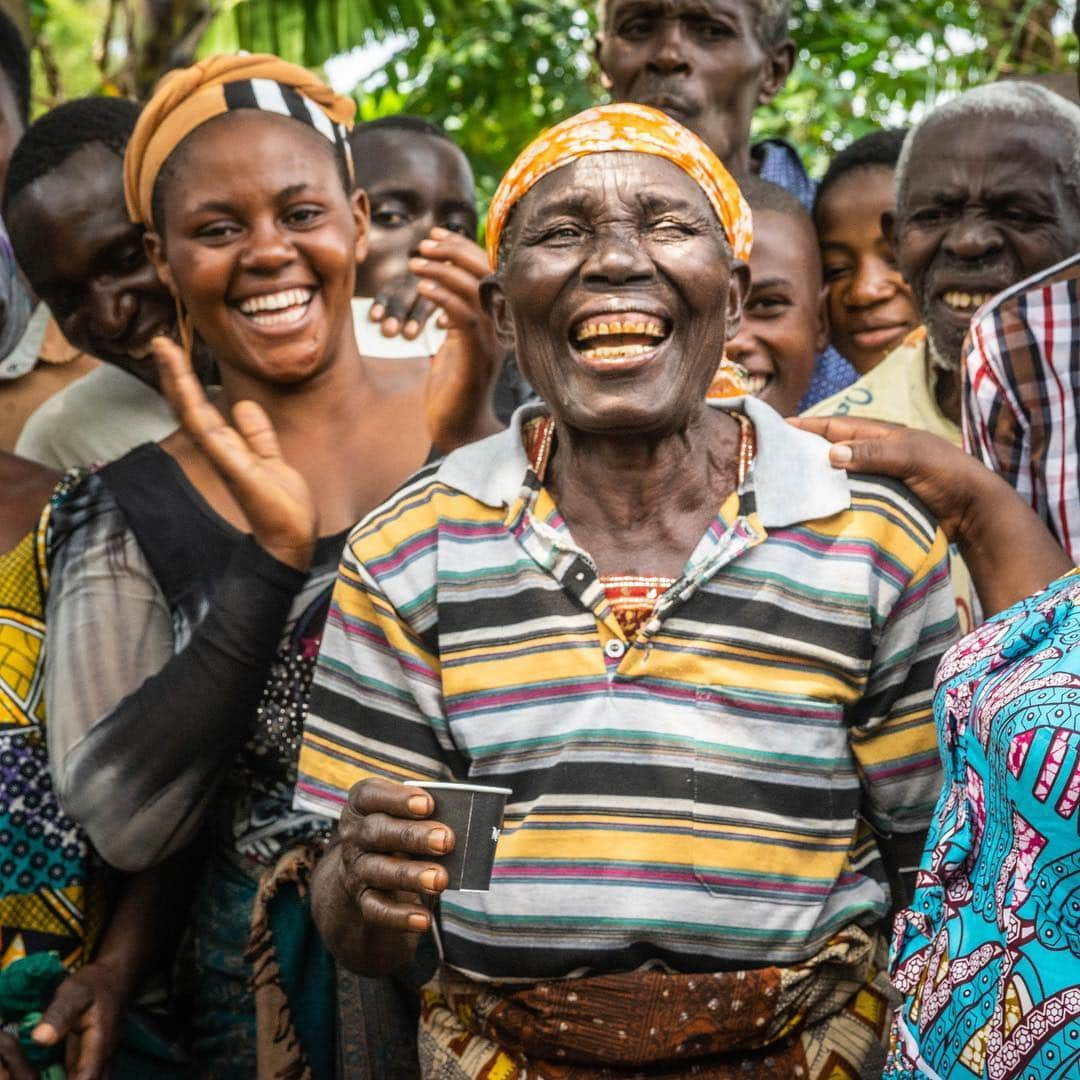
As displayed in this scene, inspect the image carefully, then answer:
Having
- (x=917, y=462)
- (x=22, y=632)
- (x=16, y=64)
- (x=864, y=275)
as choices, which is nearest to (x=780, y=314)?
(x=864, y=275)

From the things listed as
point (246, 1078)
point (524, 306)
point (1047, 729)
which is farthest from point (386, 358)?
point (1047, 729)

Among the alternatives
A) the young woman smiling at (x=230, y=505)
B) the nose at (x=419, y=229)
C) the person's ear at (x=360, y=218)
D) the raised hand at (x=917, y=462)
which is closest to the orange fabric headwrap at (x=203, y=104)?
the young woman smiling at (x=230, y=505)

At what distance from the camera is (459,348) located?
10.8ft

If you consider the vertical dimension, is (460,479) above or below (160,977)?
above

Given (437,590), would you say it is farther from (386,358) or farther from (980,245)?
(980,245)

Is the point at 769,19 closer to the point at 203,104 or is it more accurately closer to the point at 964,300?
the point at 964,300

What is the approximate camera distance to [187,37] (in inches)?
329

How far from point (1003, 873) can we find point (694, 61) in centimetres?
304

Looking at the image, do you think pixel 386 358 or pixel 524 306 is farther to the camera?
pixel 386 358

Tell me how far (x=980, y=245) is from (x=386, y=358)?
1.39 meters

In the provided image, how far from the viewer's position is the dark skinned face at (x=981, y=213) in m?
3.40

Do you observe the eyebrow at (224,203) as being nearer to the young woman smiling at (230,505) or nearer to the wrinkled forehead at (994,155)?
the young woman smiling at (230,505)

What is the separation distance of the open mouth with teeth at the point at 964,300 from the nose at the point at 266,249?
4.86 feet

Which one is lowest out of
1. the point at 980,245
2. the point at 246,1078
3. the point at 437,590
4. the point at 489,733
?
the point at 246,1078
